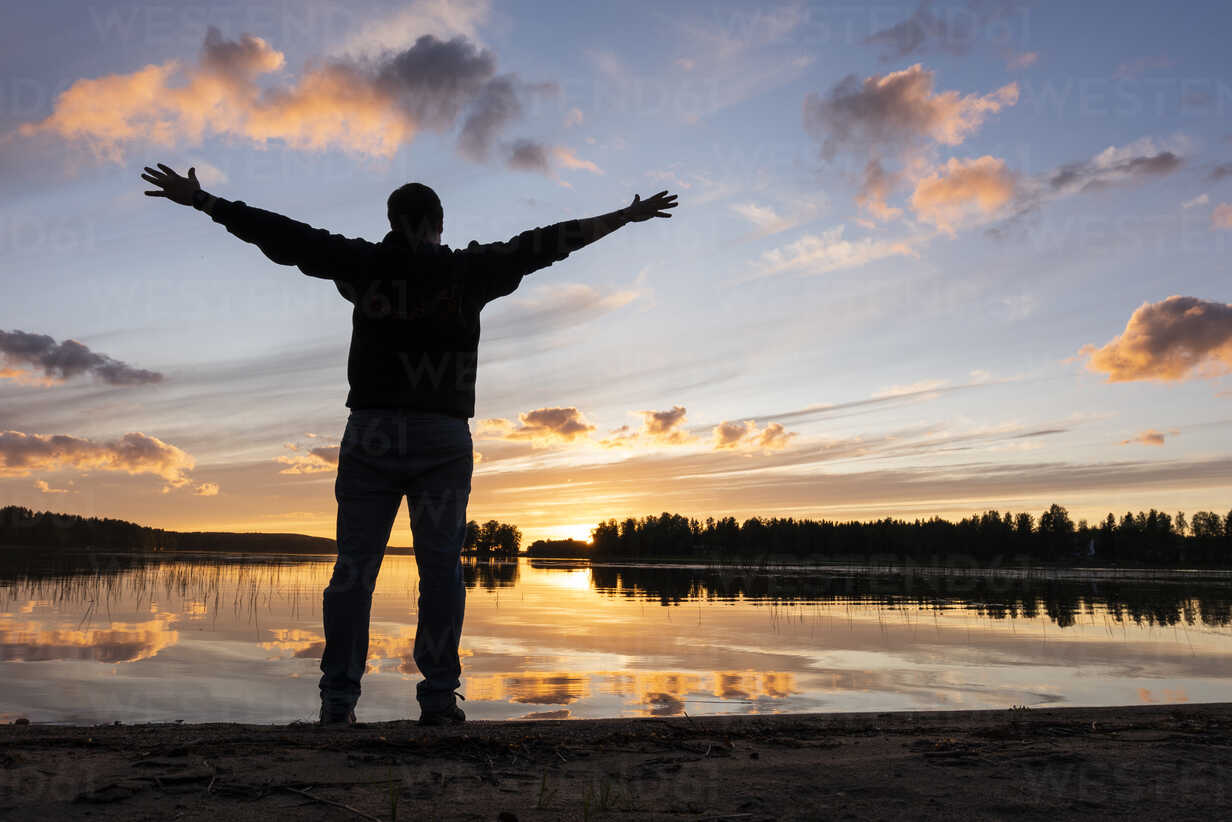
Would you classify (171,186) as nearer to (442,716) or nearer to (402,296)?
(402,296)

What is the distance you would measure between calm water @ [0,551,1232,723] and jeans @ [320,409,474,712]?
1788 mm

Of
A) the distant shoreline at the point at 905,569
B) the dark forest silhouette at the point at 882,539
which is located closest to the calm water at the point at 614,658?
the distant shoreline at the point at 905,569

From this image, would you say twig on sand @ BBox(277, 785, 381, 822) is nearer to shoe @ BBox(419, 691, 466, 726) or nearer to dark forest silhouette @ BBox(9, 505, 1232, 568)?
shoe @ BBox(419, 691, 466, 726)


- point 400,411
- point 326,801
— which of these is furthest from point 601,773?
point 400,411

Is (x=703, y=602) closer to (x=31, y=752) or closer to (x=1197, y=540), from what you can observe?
(x=31, y=752)

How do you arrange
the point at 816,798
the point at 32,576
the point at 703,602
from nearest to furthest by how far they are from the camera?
1. the point at 816,798
2. the point at 703,602
3. the point at 32,576

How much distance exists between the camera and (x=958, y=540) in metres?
124

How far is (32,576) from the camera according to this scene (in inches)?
886

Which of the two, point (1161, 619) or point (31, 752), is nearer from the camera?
point (31, 752)

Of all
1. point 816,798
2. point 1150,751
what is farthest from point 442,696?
point 1150,751

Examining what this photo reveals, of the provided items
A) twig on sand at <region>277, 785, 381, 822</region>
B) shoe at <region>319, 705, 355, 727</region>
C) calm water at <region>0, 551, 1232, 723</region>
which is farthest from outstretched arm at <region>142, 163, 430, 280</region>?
calm water at <region>0, 551, 1232, 723</region>

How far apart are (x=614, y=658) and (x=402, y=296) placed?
20.1 ft

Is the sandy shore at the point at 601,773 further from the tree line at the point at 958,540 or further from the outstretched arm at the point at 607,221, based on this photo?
the tree line at the point at 958,540

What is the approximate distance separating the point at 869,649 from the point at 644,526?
14914 cm
